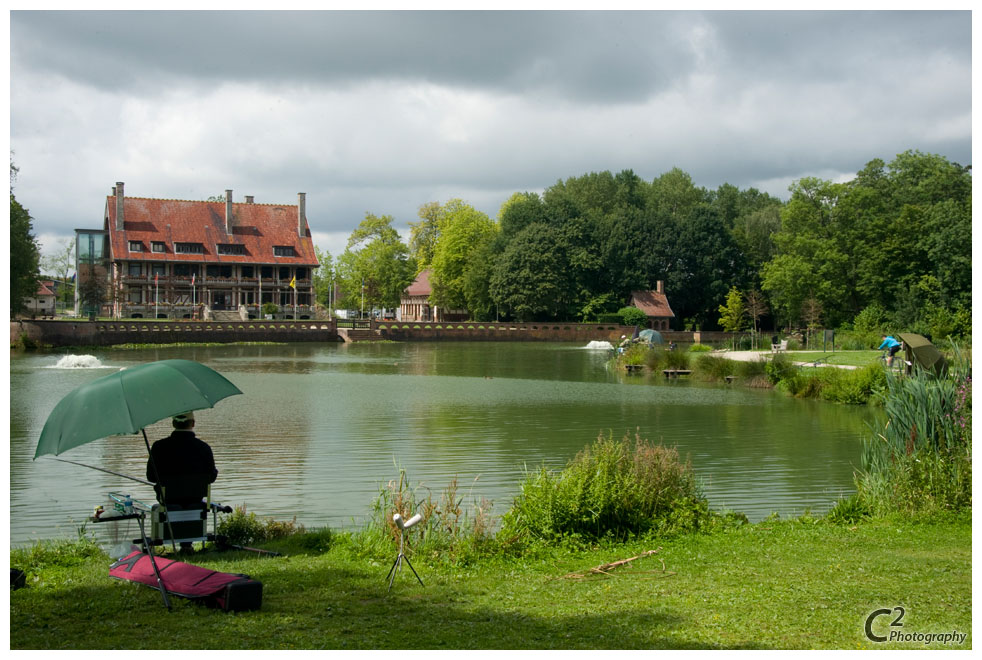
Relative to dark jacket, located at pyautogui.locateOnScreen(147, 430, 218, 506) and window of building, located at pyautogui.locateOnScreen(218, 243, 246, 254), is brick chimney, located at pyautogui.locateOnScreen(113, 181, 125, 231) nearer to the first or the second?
window of building, located at pyautogui.locateOnScreen(218, 243, 246, 254)

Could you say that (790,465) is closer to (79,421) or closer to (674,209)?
(79,421)

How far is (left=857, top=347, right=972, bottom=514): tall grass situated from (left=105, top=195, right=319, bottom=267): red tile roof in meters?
78.5

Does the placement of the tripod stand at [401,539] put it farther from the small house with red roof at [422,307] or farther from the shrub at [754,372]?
the small house with red roof at [422,307]

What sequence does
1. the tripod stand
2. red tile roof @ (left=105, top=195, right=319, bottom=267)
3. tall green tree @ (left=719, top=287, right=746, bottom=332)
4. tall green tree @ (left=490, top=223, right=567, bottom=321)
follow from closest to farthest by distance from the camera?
the tripod stand < tall green tree @ (left=719, top=287, right=746, bottom=332) < tall green tree @ (left=490, top=223, right=567, bottom=321) < red tile roof @ (left=105, top=195, right=319, bottom=267)

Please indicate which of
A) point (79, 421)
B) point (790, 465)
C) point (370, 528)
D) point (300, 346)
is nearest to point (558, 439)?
point (790, 465)

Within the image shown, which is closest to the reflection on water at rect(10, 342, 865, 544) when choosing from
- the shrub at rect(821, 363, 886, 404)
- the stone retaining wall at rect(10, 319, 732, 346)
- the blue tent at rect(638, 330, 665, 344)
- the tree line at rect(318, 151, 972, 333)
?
the shrub at rect(821, 363, 886, 404)

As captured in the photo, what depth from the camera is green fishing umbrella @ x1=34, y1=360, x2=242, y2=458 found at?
6.50 m

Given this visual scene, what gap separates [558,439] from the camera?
60.7ft

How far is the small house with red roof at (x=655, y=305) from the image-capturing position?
7650 centimetres

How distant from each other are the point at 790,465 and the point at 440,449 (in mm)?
6085

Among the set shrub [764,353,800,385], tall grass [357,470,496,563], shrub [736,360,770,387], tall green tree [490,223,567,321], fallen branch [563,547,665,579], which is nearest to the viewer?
fallen branch [563,547,665,579]

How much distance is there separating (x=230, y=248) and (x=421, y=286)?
19.8m

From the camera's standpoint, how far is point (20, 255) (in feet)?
136

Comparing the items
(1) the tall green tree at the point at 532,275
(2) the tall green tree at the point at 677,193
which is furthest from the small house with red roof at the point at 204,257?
(2) the tall green tree at the point at 677,193
